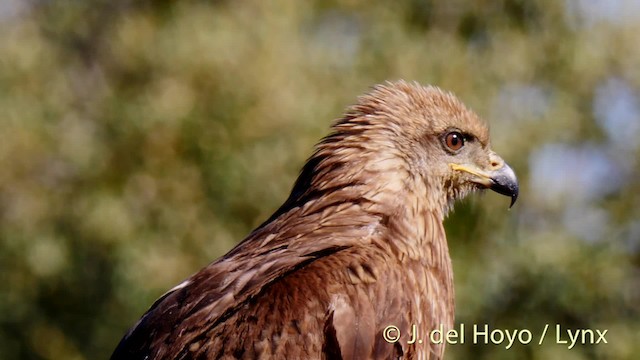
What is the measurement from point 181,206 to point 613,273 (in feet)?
18.5

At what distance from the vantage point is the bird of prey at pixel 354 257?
6207 millimetres

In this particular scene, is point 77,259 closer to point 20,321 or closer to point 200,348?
point 20,321

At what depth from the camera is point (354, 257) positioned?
6.51 meters

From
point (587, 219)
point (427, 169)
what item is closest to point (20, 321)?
point (587, 219)

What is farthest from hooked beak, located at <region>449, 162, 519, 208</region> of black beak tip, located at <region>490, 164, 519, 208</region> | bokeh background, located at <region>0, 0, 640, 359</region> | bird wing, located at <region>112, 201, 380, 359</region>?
bokeh background, located at <region>0, 0, 640, 359</region>

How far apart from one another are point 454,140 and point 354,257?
143cm

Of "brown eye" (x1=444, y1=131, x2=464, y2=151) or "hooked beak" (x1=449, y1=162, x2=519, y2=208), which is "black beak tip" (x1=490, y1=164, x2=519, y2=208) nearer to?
"hooked beak" (x1=449, y1=162, x2=519, y2=208)

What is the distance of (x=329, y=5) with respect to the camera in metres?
21.2

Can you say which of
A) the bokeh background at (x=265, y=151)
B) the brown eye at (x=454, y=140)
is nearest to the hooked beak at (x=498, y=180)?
the brown eye at (x=454, y=140)

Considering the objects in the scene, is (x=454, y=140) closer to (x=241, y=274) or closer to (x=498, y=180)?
(x=498, y=180)

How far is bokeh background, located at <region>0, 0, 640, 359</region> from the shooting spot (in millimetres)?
16922

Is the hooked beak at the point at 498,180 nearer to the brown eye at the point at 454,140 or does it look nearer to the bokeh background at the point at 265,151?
the brown eye at the point at 454,140

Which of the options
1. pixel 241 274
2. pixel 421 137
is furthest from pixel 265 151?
pixel 241 274

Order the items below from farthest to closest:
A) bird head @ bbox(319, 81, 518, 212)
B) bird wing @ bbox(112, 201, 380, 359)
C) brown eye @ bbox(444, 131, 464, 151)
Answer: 1. brown eye @ bbox(444, 131, 464, 151)
2. bird head @ bbox(319, 81, 518, 212)
3. bird wing @ bbox(112, 201, 380, 359)
